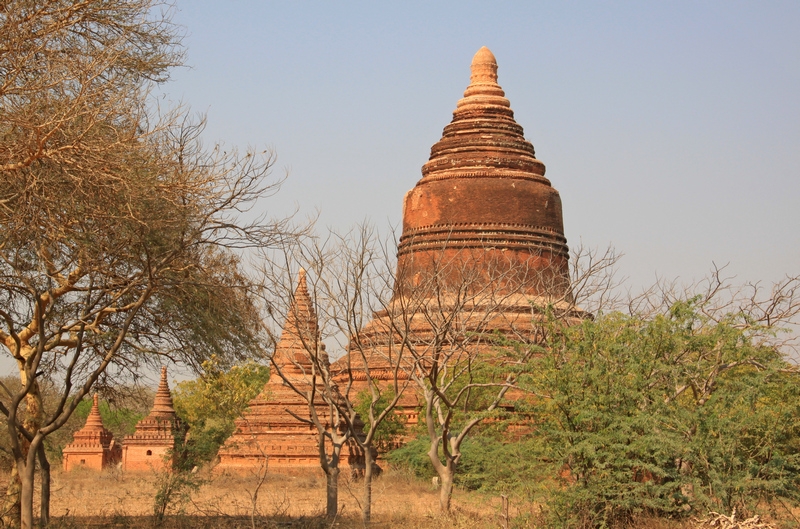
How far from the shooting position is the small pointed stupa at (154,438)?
28031 mm

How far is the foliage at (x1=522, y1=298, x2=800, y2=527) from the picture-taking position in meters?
10.7

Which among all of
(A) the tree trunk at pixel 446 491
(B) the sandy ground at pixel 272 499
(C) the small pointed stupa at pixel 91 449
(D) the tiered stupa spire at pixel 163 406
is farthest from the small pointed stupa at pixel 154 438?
(A) the tree trunk at pixel 446 491

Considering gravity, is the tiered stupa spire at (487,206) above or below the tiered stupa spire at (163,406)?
above

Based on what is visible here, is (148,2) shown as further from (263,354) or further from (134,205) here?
(263,354)

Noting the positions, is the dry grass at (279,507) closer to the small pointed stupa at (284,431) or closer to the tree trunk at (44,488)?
the tree trunk at (44,488)

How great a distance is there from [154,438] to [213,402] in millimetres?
7706

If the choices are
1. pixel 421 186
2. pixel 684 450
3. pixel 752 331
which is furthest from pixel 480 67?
pixel 684 450

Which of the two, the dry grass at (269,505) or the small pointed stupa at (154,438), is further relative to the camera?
the small pointed stupa at (154,438)

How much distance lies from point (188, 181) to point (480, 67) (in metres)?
17.7

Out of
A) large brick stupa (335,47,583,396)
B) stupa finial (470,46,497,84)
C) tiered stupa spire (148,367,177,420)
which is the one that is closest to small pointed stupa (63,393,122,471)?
tiered stupa spire (148,367,177,420)

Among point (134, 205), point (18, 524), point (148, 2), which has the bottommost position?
point (18, 524)

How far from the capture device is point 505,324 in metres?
21.8

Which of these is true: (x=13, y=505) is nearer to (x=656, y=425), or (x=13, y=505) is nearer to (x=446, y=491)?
(x=446, y=491)

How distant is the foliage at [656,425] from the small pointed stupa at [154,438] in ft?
57.6
